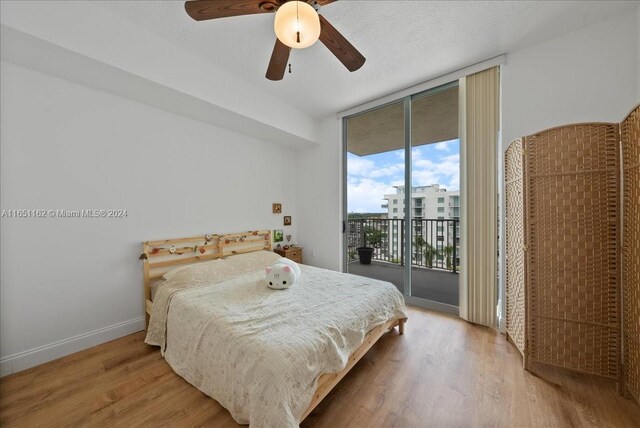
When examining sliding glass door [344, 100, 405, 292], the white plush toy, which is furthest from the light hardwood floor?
sliding glass door [344, 100, 405, 292]

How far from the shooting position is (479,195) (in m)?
2.53

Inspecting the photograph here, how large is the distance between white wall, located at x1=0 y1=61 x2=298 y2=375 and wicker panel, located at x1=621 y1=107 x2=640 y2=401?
3.69 m

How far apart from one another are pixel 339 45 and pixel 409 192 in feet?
6.52

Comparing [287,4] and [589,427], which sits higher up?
[287,4]

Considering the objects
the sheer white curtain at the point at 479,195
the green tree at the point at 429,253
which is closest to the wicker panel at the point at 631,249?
the sheer white curtain at the point at 479,195

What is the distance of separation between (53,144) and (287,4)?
2256mm

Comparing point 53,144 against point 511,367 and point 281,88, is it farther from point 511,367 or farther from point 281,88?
point 511,367

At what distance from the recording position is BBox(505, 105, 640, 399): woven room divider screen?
5.07ft

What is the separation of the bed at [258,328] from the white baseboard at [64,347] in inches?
9.9

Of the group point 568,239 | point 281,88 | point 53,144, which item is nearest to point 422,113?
point 281,88

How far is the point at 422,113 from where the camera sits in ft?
11.3

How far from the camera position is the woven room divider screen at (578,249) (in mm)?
1546

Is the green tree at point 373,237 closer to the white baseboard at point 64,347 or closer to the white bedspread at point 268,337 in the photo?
the white bedspread at point 268,337

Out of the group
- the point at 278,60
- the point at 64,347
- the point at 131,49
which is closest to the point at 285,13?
the point at 278,60
